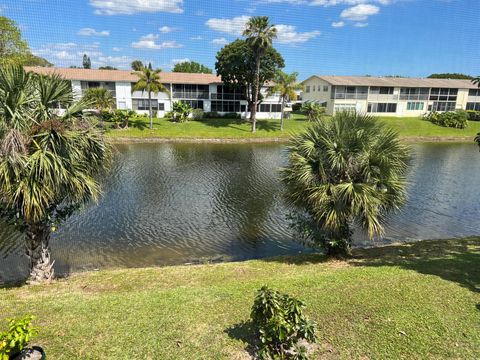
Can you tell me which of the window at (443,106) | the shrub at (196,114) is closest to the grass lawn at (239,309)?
the shrub at (196,114)

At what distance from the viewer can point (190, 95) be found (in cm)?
5559

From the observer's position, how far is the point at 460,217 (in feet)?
61.2

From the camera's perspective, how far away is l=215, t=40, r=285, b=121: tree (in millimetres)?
48250

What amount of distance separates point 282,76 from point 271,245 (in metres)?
36.4

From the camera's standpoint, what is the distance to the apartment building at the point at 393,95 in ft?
198

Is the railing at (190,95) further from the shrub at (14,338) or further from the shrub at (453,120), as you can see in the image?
the shrub at (14,338)

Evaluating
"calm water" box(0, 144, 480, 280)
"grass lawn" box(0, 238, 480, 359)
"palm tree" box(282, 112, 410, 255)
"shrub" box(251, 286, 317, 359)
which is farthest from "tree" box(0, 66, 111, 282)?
"palm tree" box(282, 112, 410, 255)

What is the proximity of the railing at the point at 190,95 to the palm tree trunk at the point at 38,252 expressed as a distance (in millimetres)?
47796

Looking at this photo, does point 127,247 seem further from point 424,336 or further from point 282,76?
point 282,76

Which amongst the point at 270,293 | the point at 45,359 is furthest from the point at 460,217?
the point at 45,359

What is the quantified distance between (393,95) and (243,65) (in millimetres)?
30810

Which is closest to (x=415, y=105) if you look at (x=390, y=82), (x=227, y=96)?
(x=390, y=82)

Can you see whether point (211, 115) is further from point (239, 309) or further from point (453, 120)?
point (239, 309)

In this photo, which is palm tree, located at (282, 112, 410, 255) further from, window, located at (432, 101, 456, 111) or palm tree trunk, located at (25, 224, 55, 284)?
window, located at (432, 101, 456, 111)
